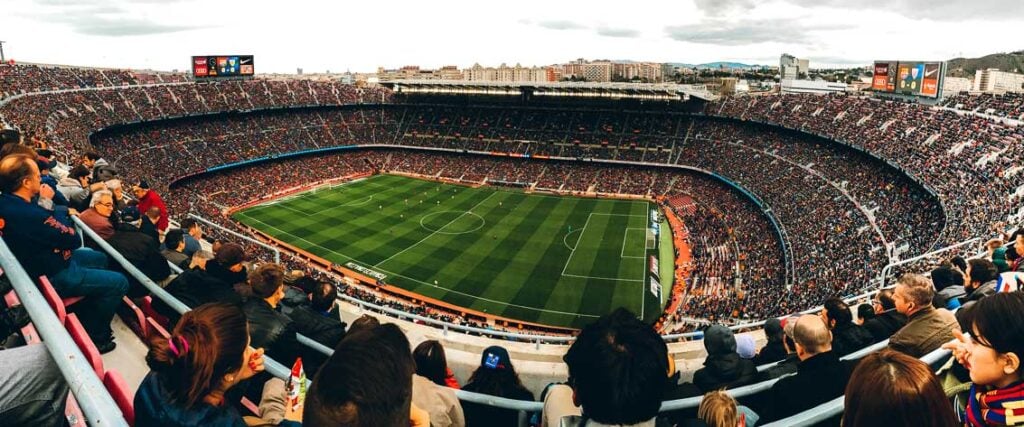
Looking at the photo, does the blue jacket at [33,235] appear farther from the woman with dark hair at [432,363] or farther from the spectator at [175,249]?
the spectator at [175,249]

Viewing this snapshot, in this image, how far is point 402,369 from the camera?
9.20ft

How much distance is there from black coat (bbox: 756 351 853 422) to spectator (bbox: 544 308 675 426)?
193 cm

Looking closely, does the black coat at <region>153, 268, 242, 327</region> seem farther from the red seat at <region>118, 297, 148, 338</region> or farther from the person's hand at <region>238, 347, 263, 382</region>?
the person's hand at <region>238, 347, 263, 382</region>

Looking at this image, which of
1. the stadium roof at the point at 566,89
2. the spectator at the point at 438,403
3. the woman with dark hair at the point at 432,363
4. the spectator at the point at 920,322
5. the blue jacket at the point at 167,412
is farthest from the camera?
the stadium roof at the point at 566,89

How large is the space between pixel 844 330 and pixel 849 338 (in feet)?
0.38

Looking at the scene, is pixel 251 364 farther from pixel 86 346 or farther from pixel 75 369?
pixel 86 346

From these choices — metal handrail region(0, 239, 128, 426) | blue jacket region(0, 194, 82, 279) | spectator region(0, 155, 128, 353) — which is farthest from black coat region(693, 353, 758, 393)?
blue jacket region(0, 194, 82, 279)

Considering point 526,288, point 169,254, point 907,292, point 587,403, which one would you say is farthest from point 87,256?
point 526,288

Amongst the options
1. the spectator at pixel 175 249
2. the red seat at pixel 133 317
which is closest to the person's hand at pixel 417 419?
the red seat at pixel 133 317

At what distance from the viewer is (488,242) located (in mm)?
42750

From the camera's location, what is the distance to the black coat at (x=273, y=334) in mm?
4656

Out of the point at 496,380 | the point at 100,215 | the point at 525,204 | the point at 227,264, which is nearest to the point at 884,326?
the point at 496,380

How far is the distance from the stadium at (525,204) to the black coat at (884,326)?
760 mm

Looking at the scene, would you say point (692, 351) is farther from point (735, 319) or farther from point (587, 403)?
point (735, 319)
